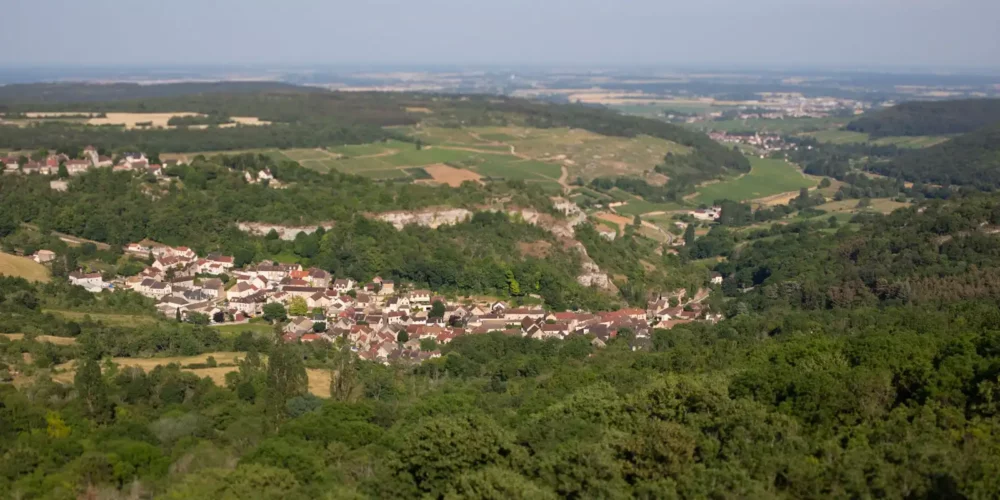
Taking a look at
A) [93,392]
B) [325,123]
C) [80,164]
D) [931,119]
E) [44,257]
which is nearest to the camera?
[93,392]

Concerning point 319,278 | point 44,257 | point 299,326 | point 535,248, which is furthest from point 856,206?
point 44,257

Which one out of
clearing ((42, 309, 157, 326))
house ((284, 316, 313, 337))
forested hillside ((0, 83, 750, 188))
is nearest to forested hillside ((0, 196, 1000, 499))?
clearing ((42, 309, 157, 326))

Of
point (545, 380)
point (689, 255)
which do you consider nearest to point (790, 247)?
point (689, 255)

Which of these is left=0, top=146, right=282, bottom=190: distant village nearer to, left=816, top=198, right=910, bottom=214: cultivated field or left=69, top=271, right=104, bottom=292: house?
left=69, top=271, right=104, bottom=292: house

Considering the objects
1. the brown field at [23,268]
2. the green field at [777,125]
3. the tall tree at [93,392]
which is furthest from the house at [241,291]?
the green field at [777,125]

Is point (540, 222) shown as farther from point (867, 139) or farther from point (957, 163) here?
point (867, 139)

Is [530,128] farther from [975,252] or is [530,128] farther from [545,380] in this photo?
[545,380]

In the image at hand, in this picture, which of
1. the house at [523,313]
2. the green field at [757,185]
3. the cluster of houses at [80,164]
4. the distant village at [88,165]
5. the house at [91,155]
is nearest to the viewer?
the house at [523,313]

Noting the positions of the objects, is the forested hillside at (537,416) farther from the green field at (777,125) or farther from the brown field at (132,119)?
the green field at (777,125)
